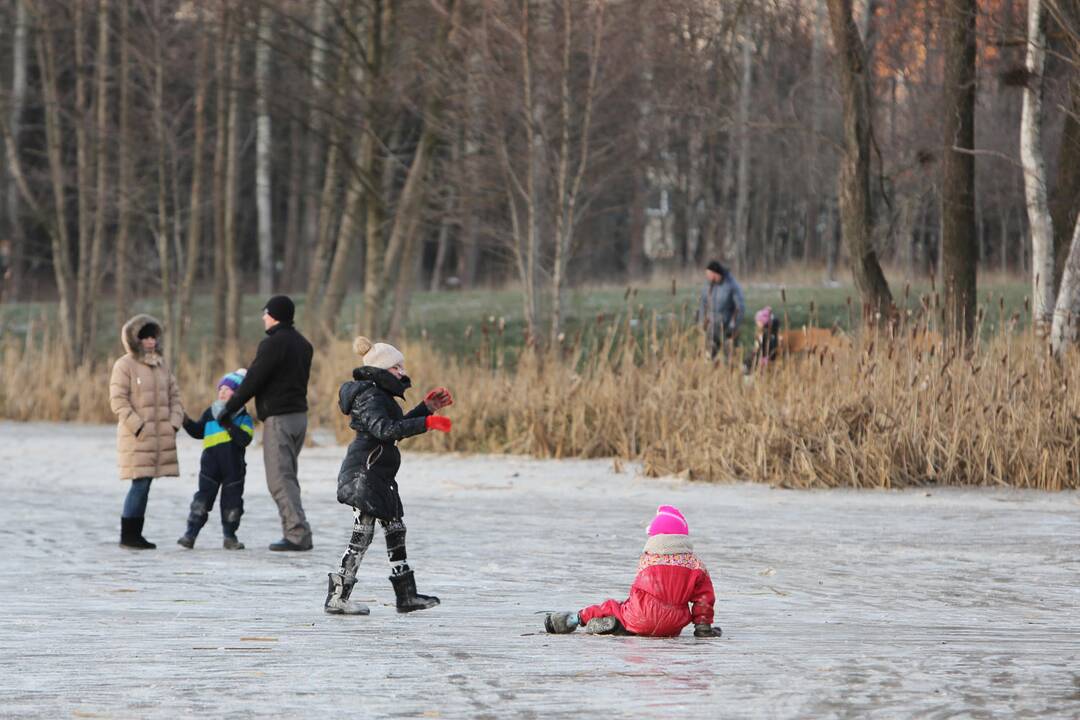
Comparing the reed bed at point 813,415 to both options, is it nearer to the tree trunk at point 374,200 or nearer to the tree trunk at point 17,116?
the tree trunk at point 374,200

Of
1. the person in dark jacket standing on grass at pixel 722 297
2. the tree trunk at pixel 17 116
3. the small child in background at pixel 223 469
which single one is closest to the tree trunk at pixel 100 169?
the tree trunk at pixel 17 116

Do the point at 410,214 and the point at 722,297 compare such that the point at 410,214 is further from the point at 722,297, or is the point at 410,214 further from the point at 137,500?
the point at 137,500

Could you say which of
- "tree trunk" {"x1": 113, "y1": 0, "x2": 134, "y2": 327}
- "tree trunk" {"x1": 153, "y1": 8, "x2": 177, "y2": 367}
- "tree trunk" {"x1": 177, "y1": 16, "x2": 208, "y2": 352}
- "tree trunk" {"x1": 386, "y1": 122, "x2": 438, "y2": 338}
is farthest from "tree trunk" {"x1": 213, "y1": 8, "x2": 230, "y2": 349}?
"tree trunk" {"x1": 386, "y1": 122, "x2": 438, "y2": 338}

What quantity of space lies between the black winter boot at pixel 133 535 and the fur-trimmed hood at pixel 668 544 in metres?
4.81

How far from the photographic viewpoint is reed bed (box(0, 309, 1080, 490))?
14078 mm

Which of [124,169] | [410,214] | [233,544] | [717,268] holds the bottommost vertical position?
[233,544]

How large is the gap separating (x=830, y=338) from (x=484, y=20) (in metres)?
7.92

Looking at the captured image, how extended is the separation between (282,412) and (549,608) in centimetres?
316

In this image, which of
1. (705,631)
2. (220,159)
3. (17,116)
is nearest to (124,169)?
(220,159)

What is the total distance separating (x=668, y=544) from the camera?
7457mm

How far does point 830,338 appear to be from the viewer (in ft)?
54.7

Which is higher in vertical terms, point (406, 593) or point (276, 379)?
point (276, 379)

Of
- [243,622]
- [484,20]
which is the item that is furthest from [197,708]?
[484,20]

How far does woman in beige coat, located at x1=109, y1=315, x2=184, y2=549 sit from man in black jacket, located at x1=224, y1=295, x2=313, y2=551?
63 cm
